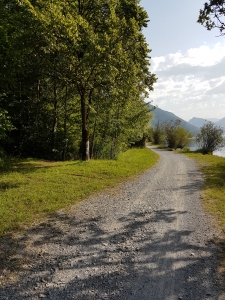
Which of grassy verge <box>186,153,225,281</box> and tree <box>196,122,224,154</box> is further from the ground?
tree <box>196,122,224,154</box>

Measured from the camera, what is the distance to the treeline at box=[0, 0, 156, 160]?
11.5 metres

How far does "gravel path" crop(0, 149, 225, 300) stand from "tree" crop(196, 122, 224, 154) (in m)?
26.4

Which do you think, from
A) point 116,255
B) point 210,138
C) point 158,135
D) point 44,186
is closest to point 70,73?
point 44,186

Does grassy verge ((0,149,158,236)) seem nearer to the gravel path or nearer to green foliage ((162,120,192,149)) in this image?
the gravel path

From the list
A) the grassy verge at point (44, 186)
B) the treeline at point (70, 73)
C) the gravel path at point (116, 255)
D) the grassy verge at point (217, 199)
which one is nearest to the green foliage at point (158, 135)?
the treeline at point (70, 73)

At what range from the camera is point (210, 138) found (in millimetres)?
32219

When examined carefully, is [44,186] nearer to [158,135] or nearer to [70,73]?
[70,73]

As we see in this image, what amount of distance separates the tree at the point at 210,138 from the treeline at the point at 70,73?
14153mm

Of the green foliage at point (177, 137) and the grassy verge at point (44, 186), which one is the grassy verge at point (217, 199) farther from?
the green foliage at point (177, 137)

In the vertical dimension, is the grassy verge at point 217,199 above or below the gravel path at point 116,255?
above

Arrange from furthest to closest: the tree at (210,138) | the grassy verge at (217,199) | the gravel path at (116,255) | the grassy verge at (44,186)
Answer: the tree at (210,138), the grassy verge at (44,186), the grassy verge at (217,199), the gravel path at (116,255)

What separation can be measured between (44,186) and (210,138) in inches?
1104

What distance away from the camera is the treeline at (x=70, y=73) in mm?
11477

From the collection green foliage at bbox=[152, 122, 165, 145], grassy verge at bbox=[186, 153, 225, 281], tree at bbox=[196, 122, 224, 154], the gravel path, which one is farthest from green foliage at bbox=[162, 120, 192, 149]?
the gravel path
